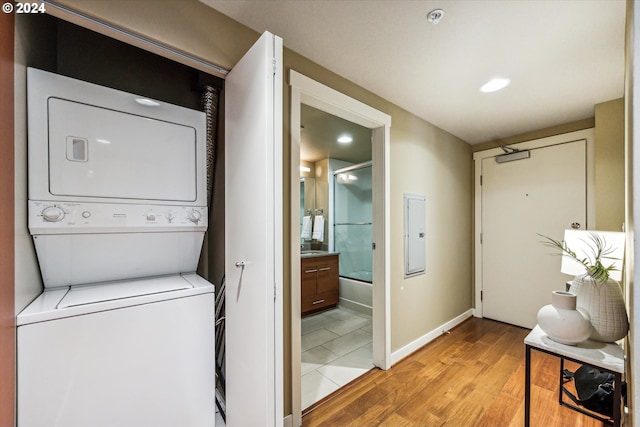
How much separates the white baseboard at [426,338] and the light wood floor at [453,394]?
53mm

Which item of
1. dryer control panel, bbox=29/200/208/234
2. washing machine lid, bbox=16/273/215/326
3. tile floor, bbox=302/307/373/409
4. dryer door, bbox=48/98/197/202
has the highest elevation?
dryer door, bbox=48/98/197/202

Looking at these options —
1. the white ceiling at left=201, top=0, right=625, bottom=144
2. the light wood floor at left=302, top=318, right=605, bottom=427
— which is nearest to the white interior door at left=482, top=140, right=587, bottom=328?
the white ceiling at left=201, top=0, right=625, bottom=144

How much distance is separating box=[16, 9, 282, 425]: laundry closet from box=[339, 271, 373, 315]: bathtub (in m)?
2.30

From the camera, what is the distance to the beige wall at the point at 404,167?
118 centimetres

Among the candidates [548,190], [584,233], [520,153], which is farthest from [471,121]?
[584,233]

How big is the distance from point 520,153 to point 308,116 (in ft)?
8.49

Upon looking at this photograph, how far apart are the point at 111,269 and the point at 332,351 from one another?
6.51ft

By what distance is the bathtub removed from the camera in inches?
138

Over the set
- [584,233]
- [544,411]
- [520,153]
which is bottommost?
[544,411]

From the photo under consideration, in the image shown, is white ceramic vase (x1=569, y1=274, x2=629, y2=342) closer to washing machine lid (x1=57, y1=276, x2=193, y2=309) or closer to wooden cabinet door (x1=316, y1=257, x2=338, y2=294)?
washing machine lid (x1=57, y1=276, x2=193, y2=309)

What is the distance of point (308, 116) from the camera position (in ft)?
8.58

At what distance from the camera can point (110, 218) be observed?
1.25 metres

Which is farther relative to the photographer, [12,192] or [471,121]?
[471,121]

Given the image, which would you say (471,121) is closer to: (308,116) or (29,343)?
(308,116)
